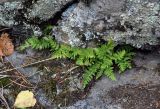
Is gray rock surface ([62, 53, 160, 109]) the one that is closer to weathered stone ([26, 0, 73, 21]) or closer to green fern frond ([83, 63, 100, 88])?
green fern frond ([83, 63, 100, 88])

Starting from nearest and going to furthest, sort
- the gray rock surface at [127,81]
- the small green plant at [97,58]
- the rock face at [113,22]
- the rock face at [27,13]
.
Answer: the rock face at [113,22] < the gray rock surface at [127,81] < the small green plant at [97,58] < the rock face at [27,13]

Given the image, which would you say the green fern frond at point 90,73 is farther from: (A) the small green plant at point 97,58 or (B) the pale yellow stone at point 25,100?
Result: (B) the pale yellow stone at point 25,100

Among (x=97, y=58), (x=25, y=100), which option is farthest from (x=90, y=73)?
(x=25, y=100)

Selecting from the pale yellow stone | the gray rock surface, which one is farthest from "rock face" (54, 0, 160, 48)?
the pale yellow stone

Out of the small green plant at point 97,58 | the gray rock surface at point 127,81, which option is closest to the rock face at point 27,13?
the small green plant at point 97,58

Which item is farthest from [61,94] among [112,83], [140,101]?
[140,101]

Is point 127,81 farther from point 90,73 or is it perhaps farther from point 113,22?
point 113,22
